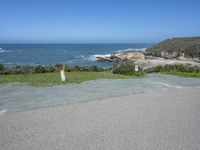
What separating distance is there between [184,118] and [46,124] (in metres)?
3.44

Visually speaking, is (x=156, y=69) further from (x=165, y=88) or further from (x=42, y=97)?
(x=42, y=97)

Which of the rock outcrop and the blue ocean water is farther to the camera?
the rock outcrop

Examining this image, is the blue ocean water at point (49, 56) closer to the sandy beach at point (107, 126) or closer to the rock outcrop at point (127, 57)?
the rock outcrop at point (127, 57)

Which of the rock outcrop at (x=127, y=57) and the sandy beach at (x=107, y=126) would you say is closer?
the sandy beach at (x=107, y=126)

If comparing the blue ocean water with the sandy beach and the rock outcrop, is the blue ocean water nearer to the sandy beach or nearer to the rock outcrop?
the rock outcrop

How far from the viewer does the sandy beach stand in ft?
15.8

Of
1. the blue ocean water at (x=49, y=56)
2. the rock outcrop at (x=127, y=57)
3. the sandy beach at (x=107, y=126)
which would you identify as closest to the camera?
the sandy beach at (x=107, y=126)

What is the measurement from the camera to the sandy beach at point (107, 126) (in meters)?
4.83

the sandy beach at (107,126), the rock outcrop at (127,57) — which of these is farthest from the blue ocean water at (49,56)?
the sandy beach at (107,126)

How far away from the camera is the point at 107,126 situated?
229 inches

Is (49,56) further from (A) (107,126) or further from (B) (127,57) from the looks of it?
(A) (107,126)

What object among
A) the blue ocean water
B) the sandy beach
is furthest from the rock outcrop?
the sandy beach

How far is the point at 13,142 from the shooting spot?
491 centimetres

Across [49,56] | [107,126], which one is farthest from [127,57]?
[107,126]
